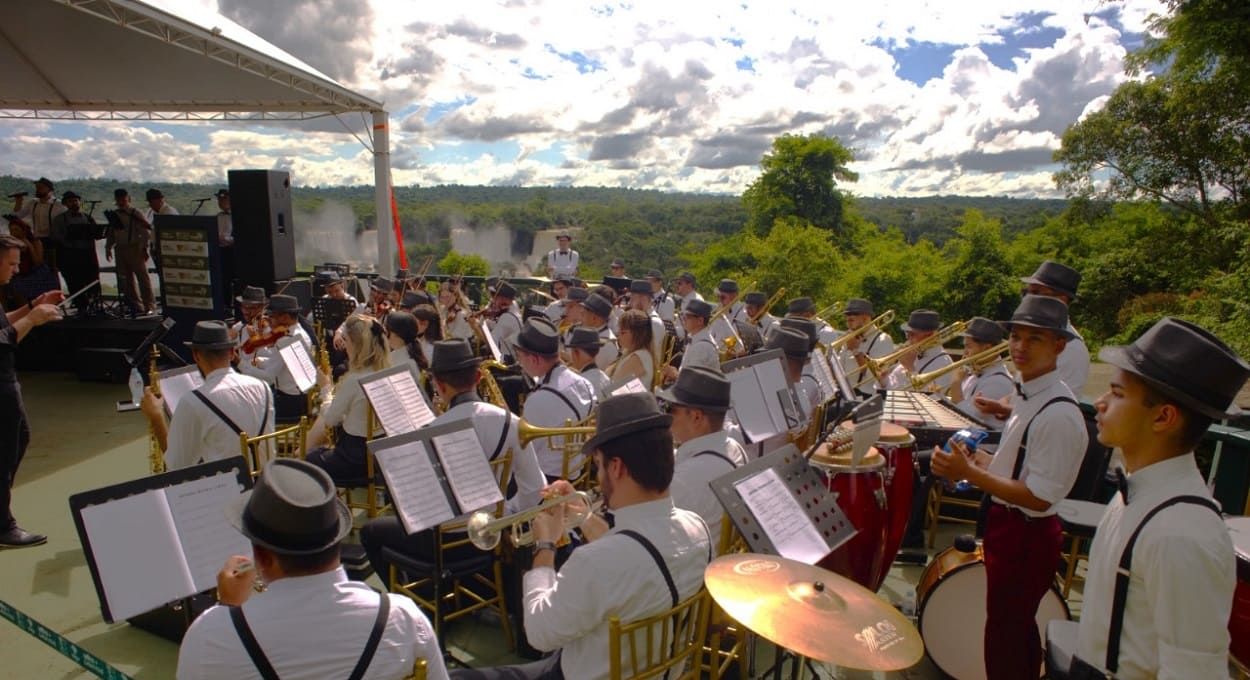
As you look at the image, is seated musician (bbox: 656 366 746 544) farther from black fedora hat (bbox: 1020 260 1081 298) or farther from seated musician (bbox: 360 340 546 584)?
black fedora hat (bbox: 1020 260 1081 298)

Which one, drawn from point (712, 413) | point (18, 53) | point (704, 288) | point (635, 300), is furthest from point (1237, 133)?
point (18, 53)

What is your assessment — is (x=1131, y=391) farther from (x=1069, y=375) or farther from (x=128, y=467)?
(x=128, y=467)

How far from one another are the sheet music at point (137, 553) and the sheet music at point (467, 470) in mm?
1187

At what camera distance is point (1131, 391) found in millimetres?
2240

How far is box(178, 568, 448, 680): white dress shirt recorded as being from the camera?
208cm

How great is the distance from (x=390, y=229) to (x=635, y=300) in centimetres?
698

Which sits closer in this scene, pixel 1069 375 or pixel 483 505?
pixel 483 505

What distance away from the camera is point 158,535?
9.73 feet

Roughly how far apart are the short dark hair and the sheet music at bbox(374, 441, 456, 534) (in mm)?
1234

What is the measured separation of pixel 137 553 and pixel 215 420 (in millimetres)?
1913

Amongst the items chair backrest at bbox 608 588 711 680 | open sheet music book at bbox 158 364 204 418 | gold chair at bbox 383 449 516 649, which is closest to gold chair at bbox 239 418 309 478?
open sheet music book at bbox 158 364 204 418

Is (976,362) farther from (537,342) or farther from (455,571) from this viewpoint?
(455,571)

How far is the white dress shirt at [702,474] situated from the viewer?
3.48 meters

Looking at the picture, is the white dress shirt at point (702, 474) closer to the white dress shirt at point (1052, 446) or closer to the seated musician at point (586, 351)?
the white dress shirt at point (1052, 446)
